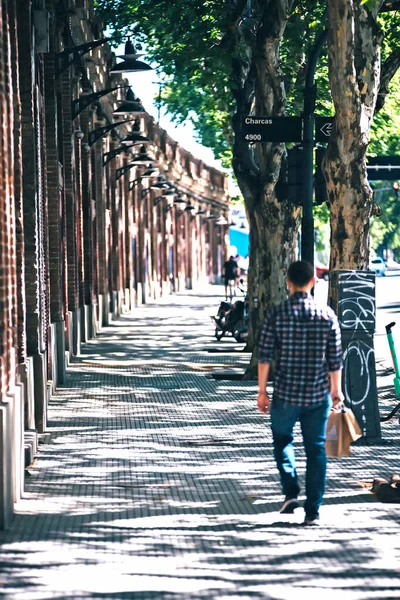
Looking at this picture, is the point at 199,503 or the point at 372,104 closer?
the point at 199,503

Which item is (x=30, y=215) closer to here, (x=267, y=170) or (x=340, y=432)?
(x=340, y=432)

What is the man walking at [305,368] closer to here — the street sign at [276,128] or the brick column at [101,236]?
the street sign at [276,128]

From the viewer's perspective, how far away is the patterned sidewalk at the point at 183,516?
25.6ft

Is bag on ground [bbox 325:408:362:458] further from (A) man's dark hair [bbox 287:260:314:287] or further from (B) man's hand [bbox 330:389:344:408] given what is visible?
(A) man's dark hair [bbox 287:260:314:287]

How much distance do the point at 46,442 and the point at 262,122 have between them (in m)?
4.40

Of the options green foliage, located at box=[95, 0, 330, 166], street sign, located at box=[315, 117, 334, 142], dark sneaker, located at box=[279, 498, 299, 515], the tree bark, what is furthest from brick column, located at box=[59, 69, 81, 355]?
dark sneaker, located at box=[279, 498, 299, 515]

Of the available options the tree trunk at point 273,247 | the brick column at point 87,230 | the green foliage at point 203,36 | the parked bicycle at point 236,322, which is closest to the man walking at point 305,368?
the green foliage at point 203,36

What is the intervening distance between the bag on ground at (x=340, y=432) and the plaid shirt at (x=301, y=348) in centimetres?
41

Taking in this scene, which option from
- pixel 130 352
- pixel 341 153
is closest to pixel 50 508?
pixel 341 153

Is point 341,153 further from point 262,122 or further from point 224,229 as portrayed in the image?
point 224,229

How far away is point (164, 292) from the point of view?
6756cm

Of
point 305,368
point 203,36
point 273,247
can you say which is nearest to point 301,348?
point 305,368

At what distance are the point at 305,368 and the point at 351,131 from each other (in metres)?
6.32

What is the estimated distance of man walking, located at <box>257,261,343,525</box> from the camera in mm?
9445
